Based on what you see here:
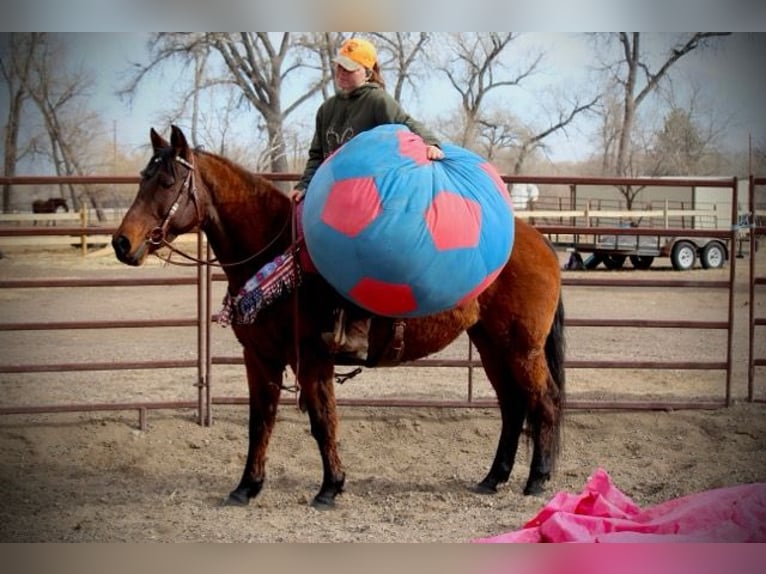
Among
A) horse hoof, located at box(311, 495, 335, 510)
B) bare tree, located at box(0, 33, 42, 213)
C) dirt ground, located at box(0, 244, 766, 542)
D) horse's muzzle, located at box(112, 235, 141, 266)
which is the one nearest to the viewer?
horse's muzzle, located at box(112, 235, 141, 266)

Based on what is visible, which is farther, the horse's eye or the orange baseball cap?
the orange baseball cap

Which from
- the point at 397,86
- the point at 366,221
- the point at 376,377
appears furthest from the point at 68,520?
the point at 397,86

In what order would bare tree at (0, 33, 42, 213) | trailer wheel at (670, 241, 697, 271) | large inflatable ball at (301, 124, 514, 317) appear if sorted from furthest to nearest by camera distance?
trailer wheel at (670, 241, 697, 271)
bare tree at (0, 33, 42, 213)
large inflatable ball at (301, 124, 514, 317)

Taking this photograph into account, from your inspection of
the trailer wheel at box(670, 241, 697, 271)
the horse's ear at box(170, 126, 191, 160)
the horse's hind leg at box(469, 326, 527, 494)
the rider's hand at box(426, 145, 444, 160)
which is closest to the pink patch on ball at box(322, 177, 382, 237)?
the rider's hand at box(426, 145, 444, 160)

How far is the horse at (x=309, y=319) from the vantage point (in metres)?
4.43

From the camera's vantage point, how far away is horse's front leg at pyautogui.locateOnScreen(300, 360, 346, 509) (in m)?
4.67

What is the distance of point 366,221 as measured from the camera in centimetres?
382

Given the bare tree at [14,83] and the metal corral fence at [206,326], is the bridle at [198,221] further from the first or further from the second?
the bare tree at [14,83]

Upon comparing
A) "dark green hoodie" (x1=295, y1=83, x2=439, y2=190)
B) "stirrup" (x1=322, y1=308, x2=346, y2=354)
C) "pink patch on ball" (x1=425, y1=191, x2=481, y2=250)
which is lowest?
"stirrup" (x1=322, y1=308, x2=346, y2=354)

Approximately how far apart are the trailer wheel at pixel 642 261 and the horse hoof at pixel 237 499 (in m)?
12.2

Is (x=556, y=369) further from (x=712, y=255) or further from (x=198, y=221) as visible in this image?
(x=712, y=255)

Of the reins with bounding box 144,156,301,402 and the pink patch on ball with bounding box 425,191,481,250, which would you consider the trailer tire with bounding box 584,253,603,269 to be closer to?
the reins with bounding box 144,156,301,402

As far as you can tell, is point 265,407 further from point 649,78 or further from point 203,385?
point 649,78

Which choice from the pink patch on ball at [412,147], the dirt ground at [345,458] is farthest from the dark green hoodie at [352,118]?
the dirt ground at [345,458]
